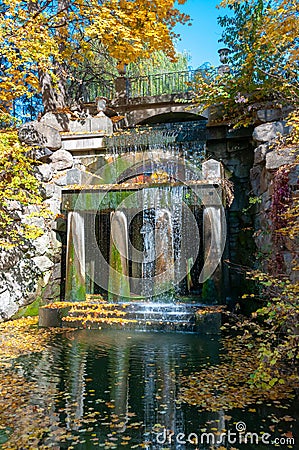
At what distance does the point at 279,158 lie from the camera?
5.52 m

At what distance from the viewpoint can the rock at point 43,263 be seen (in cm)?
737

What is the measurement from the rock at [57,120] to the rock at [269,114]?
4376mm

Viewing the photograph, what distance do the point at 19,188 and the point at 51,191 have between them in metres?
0.80

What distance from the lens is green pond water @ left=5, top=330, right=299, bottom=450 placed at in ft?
8.27

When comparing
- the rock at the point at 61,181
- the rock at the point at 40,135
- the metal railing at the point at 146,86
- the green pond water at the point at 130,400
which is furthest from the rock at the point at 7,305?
the metal railing at the point at 146,86

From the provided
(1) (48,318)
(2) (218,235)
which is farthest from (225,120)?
(1) (48,318)

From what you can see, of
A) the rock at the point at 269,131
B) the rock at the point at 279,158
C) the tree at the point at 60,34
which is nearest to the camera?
the rock at the point at 279,158

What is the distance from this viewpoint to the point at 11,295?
6859mm

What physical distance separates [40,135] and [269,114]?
4474 millimetres

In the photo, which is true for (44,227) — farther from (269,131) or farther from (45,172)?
(269,131)

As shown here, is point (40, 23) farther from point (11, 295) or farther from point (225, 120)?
point (11, 295)

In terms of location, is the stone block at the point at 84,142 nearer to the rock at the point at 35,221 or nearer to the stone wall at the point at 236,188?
the rock at the point at 35,221

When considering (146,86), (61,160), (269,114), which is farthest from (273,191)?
(146,86)

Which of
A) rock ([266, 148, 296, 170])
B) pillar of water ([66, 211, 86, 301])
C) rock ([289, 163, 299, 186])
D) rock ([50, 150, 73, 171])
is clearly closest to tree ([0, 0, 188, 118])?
rock ([50, 150, 73, 171])
